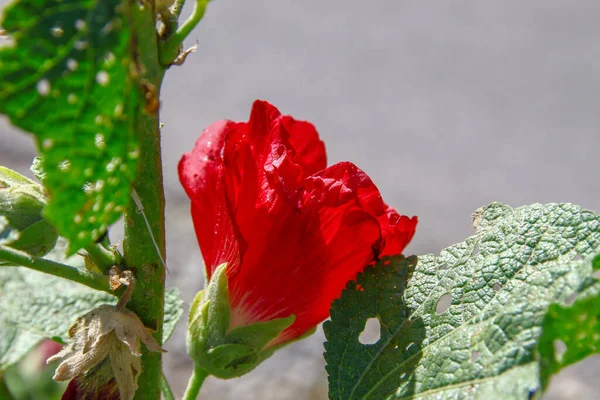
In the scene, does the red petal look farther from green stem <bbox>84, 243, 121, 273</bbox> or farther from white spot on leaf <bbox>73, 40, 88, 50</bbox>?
white spot on leaf <bbox>73, 40, 88, 50</bbox>

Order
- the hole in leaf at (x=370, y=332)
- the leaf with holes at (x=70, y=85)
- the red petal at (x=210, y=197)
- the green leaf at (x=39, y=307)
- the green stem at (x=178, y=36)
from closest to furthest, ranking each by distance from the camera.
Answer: the leaf with holes at (x=70, y=85) → the green stem at (x=178, y=36) → the red petal at (x=210, y=197) → the green leaf at (x=39, y=307) → the hole in leaf at (x=370, y=332)

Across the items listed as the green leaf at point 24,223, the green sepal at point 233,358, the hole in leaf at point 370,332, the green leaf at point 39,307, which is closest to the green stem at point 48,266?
the green leaf at point 24,223

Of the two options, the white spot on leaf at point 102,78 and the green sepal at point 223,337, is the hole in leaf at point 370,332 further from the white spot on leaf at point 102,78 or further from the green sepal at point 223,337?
the white spot on leaf at point 102,78

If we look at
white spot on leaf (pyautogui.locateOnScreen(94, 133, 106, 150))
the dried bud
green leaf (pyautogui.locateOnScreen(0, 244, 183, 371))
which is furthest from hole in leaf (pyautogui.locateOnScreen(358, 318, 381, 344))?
white spot on leaf (pyautogui.locateOnScreen(94, 133, 106, 150))

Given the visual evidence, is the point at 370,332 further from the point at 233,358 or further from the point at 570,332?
the point at 570,332

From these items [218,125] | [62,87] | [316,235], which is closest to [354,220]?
[316,235]

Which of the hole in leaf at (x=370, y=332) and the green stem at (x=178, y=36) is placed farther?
the hole in leaf at (x=370, y=332)

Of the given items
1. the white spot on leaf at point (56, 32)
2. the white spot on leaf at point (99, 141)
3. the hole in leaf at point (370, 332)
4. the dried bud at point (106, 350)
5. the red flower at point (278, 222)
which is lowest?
the dried bud at point (106, 350)

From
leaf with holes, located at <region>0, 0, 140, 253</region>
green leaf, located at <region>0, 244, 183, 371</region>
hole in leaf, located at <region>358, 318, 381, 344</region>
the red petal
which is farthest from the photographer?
hole in leaf, located at <region>358, 318, 381, 344</region>
